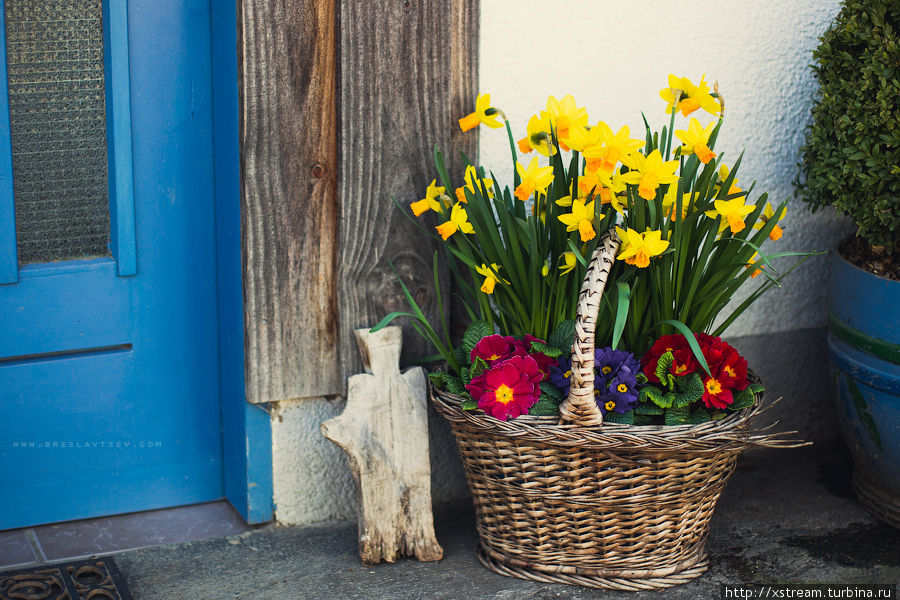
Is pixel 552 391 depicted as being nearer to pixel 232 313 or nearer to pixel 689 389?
pixel 689 389

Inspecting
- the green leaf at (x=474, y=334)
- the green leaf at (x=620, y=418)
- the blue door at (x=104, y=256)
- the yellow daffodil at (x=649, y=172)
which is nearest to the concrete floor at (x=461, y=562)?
the blue door at (x=104, y=256)

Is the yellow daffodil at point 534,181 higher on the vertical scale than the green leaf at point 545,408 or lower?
higher

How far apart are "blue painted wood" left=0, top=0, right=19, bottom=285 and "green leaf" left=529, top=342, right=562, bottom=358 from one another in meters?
1.12

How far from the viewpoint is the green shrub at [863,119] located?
2035 millimetres

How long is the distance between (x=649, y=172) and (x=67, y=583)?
143cm

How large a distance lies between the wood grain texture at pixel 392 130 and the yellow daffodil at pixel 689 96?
467 millimetres

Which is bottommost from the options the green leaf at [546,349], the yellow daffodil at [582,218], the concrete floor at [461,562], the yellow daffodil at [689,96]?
the concrete floor at [461,562]

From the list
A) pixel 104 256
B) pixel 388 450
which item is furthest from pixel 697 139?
pixel 104 256

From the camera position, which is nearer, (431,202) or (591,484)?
(591,484)

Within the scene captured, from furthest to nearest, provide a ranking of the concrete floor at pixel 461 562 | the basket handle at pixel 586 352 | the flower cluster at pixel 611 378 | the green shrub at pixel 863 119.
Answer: the green shrub at pixel 863 119 → the concrete floor at pixel 461 562 → the flower cluster at pixel 611 378 → the basket handle at pixel 586 352

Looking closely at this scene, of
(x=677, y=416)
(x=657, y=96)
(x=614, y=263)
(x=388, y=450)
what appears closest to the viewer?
(x=677, y=416)

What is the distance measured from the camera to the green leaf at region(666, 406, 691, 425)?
5.90 feet

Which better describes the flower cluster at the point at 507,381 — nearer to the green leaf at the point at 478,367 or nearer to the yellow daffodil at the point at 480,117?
the green leaf at the point at 478,367

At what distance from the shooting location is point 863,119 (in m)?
2.09
